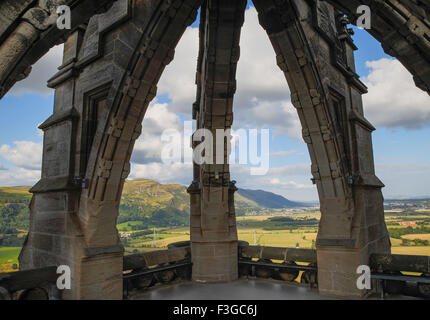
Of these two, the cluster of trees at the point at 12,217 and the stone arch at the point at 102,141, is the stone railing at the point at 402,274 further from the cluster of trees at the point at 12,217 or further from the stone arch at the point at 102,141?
the cluster of trees at the point at 12,217

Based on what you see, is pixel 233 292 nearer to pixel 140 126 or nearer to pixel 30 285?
pixel 30 285

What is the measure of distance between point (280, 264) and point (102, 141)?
18.2 ft

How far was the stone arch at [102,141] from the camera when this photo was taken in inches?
240

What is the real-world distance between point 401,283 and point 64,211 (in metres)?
7.48

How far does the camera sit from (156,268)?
8.02 m

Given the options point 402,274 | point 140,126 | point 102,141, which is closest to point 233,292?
point 402,274

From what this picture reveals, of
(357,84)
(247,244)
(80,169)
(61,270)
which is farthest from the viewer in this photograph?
(247,244)

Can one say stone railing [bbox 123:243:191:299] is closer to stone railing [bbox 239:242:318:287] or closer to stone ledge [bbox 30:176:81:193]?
stone railing [bbox 239:242:318:287]

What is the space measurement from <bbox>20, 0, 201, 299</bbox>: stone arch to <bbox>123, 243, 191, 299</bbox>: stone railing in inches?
35.3

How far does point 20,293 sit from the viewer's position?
5586 millimetres

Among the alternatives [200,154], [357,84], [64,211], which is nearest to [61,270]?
[64,211]

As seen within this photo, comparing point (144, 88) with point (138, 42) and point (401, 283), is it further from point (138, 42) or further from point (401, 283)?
point (401, 283)

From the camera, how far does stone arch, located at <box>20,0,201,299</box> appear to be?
6.11m
